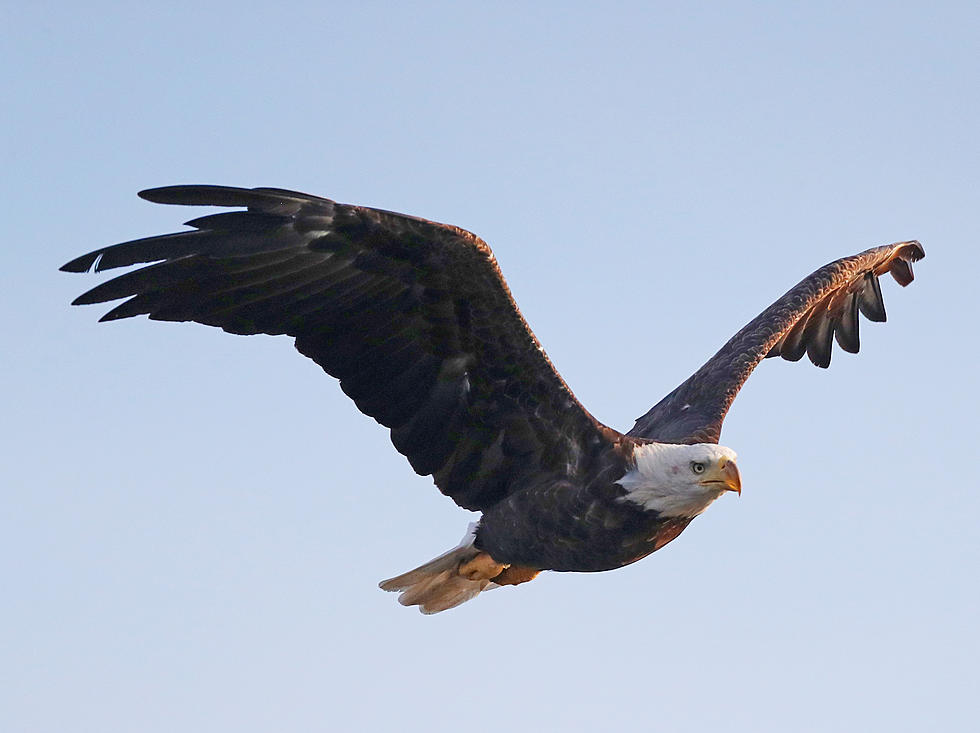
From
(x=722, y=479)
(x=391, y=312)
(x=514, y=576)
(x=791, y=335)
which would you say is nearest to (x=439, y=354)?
(x=391, y=312)

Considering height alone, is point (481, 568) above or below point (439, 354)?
below

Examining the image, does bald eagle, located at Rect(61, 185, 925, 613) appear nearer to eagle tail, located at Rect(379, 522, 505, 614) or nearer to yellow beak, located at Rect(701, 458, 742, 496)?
yellow beak, located at Rect(701, 458, 742, 496)

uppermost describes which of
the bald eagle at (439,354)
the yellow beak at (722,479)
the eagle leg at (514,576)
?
the bald eagle at (439,354)

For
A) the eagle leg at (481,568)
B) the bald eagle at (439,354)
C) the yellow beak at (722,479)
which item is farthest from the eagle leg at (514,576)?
the yellow beak at (722,479)

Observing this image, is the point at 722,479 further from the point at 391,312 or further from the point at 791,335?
the point at 791,335

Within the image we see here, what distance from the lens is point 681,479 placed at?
23.6 ft

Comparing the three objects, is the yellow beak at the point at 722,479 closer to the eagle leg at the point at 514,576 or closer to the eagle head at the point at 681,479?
the eagle head at the point at 681,479

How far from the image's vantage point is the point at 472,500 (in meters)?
7.91

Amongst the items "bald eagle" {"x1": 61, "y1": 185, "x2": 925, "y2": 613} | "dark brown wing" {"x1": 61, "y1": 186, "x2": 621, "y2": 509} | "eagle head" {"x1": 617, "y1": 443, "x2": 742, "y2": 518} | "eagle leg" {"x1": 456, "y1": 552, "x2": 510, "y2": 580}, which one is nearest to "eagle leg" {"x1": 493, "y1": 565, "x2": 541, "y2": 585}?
"eagle leg" {"x1": 456, "y1": 552, "x2": 510, "y2": 580}

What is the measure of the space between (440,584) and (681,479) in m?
2.18

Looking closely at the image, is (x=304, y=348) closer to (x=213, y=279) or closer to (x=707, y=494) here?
(x=213, y=279)

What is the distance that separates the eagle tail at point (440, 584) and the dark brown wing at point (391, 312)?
0.82 m

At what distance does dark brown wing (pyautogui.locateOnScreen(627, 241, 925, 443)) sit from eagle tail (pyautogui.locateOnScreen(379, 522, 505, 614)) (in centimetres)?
154

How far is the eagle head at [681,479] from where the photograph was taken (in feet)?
23.5
